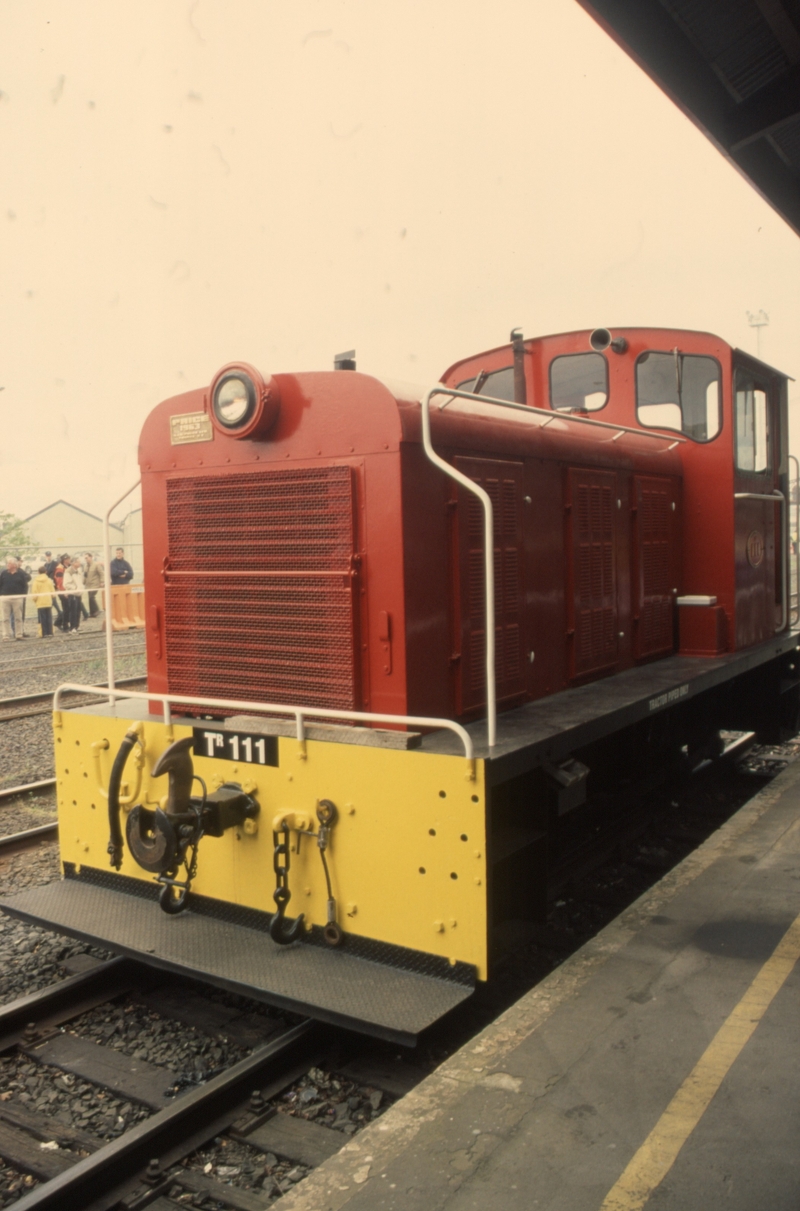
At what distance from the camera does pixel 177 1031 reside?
11.7 ft

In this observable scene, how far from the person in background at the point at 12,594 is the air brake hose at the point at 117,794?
42.9ft

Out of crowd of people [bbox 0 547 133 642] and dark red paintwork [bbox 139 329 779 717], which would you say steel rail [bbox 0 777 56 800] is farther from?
crowd of people [bbox 0 547 133 642]

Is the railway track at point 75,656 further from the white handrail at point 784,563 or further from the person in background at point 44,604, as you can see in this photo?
the white handrail at point 784,563

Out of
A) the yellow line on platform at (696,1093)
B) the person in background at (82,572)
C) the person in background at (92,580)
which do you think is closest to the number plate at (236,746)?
the yellow line on platform at (696,1093)

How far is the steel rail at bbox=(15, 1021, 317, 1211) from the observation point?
2.54 meters

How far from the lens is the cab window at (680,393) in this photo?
19.2 feet

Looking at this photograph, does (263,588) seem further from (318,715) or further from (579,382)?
(579,382)

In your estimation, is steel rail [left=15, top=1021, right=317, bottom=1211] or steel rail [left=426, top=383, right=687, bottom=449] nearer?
steel rail [left=15, top=1021, right=317, bottom=1211]

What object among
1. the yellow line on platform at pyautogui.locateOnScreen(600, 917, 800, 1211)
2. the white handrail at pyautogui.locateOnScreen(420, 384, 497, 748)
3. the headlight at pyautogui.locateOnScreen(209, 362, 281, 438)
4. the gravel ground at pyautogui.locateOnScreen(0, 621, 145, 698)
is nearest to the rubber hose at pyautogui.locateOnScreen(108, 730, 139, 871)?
the headlight at pyautogui.locateOnScreen(209, 362, 281, 438)

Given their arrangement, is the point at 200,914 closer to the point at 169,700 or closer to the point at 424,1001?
the point at 169,700

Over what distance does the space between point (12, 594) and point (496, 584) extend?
14.4 m

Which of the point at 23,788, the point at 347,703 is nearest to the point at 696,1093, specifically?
the point at 347,703

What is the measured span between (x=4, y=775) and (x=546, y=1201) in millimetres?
6399

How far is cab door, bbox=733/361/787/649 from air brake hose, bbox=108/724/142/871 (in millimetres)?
4039
